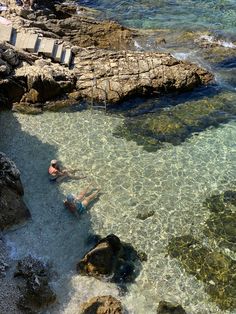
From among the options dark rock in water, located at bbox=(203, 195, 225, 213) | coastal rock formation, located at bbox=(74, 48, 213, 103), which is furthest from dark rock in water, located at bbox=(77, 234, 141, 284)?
coastal rock formation, located at bbox=(74, 48, 213, 103)

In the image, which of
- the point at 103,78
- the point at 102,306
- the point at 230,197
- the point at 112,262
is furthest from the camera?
the point at 103,78

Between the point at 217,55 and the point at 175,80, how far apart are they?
6.34 meters

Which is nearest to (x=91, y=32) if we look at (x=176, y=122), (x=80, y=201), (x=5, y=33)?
(x=5, y=33)

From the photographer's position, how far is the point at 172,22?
37.0m

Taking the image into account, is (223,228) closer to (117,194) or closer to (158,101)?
(117,194)

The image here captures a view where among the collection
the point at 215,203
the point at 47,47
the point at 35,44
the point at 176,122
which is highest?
the point at 35,44

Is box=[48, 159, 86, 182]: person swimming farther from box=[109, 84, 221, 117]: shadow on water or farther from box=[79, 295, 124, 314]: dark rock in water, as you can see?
box=[79, 295, 124, 314]: dark rock in water

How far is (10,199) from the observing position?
17.8 meters

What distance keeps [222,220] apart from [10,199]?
9509mm

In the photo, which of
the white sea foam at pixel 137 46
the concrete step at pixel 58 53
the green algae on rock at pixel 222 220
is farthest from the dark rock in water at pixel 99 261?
the white sea foam at pixel 137 46

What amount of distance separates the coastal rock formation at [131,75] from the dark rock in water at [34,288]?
12.8 meters

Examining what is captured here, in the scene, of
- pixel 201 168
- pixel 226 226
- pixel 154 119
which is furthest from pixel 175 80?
pixel 226 226

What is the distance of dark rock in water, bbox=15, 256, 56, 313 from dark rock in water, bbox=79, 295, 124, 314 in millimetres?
1337

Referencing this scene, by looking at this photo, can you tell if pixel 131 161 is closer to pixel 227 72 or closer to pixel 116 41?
pixel 227 72
